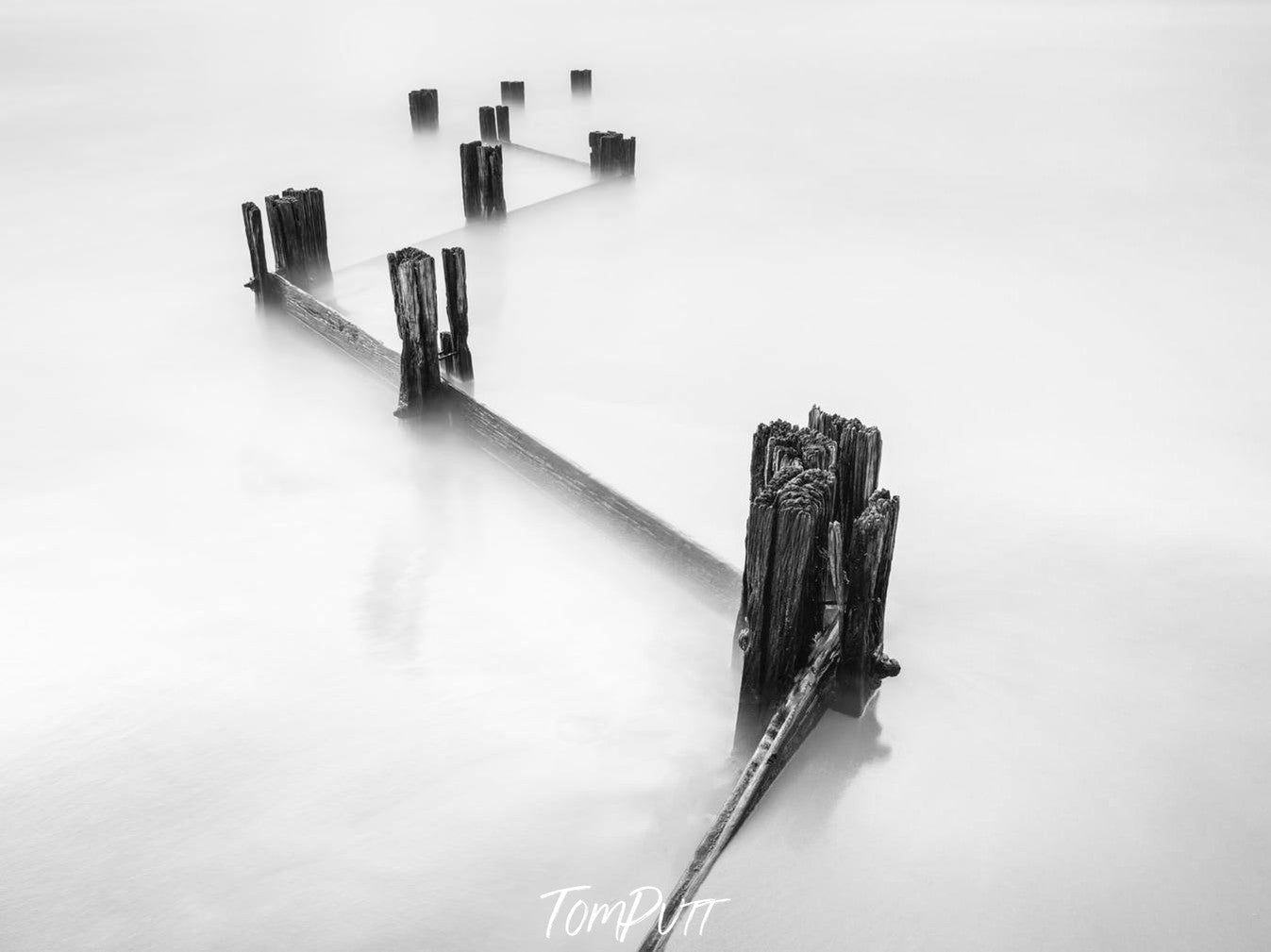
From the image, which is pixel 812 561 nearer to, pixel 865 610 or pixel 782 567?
pixel 782 567

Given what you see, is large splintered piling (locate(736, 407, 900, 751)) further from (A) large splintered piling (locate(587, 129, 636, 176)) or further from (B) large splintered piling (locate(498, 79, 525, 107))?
(B) large splintered piling (locate(498, 79, 525, 107))

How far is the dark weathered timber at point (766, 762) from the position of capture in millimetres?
2939

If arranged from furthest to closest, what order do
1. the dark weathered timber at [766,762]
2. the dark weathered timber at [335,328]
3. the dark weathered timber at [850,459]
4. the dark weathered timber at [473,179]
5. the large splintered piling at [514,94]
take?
the large splintered piling at [514,94], the dark weathered timber at [473,179], the dark weathered timber at [335,328], the dark weathered timber at [850,459], the dark weathered timber at [766,762]

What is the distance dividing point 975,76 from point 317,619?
58.3ft

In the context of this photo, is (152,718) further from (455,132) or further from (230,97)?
(230,97)

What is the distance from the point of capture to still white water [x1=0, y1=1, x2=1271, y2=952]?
314 centimetres

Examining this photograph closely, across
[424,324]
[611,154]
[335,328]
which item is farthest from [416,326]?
[611,154]

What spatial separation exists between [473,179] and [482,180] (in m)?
0.09

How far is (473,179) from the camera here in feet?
30.9

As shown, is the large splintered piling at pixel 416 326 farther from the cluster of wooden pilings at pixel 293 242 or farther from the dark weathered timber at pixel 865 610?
the dark weathered timber at pixel 865 610

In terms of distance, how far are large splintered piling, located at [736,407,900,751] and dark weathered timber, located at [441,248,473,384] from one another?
9.69ft

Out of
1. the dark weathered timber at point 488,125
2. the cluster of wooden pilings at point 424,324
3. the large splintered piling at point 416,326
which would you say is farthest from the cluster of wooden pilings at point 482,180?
the large splintered piling at point 416,326

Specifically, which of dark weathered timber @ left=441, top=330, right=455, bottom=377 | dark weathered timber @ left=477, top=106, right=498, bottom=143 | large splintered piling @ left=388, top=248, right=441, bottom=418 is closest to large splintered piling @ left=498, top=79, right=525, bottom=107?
dark weathered timber @ left=477, top=106, right=498, bottom=143

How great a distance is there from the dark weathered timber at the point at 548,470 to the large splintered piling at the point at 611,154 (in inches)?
191
